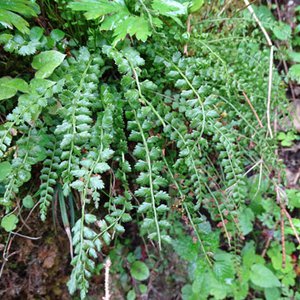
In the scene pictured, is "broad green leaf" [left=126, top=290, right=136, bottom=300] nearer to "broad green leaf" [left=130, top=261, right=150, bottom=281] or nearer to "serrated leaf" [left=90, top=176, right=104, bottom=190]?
"broad green leaf" [left=130, top=261, right=150, bottom=281]

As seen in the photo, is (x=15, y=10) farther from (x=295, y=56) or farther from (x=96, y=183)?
(x=295, y=56)

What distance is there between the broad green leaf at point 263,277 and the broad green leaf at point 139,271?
0.49 meters

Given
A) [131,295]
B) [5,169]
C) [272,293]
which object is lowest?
[131,295]

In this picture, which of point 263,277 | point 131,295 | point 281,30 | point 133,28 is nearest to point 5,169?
point 133,28

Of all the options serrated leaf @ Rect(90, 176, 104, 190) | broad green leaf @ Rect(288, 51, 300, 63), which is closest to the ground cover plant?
serrated leaf @ Rect(90, 176, 104, 190)

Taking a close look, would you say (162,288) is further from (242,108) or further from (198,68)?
(198,68)

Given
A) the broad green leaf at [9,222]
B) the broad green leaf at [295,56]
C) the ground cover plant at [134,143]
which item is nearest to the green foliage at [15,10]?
the ground cover plant at [134,143]

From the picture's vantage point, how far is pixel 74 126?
1062 millimetres

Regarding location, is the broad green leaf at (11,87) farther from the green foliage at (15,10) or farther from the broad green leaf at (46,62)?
the green foliage at (15,10)

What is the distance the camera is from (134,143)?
1.44 m

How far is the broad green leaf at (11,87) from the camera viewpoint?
1.14m

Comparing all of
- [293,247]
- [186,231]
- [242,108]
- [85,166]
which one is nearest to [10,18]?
[85,166]

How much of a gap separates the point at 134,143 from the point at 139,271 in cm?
62

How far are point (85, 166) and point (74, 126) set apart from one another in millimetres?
121
